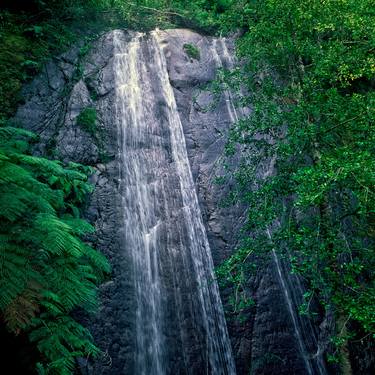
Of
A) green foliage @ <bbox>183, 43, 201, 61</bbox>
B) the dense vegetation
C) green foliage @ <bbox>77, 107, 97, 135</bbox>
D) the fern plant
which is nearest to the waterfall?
green foliage @ <bbox>77, 107, 97, 135</bbox>

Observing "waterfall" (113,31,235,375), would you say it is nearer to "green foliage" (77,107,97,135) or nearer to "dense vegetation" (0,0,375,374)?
"green foliage" (77,107,97,135)

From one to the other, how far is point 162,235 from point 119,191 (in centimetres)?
142

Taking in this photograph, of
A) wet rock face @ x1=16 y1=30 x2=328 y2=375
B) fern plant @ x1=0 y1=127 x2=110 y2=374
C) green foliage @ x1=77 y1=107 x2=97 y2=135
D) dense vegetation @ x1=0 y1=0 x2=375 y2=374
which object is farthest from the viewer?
green foliage @ x1=77 y1=107 x2=97 y2=135

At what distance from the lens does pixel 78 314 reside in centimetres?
606

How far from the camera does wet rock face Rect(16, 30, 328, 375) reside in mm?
6376

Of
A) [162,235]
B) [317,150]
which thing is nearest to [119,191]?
[162,235]

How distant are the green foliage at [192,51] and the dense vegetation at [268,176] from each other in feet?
6.20

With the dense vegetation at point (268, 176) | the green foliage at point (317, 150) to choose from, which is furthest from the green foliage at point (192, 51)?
the green foliage at point (317, 150)

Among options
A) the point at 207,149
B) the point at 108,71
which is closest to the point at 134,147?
the point at 207,149

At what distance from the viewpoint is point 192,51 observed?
35.0 feet

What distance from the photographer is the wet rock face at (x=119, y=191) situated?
20.9 feet

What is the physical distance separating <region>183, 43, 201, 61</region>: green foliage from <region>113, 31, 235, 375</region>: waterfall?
4.08 feet

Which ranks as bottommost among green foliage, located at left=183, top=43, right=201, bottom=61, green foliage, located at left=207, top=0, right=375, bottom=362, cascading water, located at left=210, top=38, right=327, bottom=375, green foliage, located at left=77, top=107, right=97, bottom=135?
cascading water, located at left=210, top=38, right=327, bottom=375

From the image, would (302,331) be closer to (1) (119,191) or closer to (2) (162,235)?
(2) (162,235)
